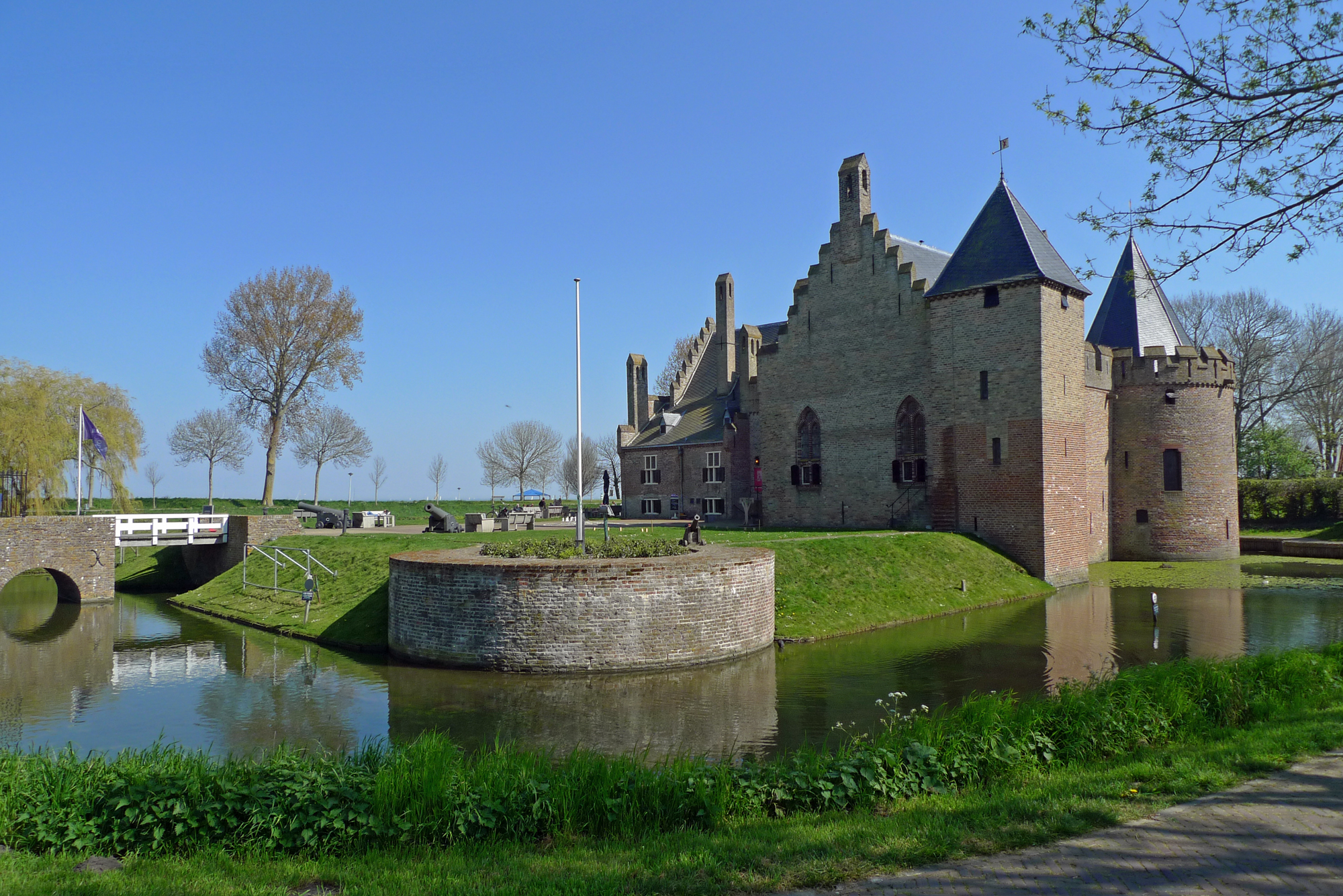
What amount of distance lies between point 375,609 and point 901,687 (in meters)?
12.3

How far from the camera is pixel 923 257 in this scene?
34281 mm

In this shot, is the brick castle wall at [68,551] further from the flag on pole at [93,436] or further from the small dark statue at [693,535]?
the small dark statue at [693,535]

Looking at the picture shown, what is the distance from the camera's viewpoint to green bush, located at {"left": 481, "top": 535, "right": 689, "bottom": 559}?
17469mm

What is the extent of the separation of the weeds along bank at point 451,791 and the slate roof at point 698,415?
112ft

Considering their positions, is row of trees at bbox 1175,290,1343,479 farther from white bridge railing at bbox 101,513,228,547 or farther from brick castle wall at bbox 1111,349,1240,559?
white bridge railing at bbox 101,513,228,547

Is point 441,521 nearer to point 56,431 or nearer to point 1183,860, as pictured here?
point 56,431

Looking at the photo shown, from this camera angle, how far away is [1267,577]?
2714 cm

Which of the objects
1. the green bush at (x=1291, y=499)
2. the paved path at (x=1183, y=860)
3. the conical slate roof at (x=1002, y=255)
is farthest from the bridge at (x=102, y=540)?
the green bush at (x=1291, y=499)

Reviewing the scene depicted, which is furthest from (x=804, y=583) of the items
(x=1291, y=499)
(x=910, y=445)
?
(x=1291, y=499)

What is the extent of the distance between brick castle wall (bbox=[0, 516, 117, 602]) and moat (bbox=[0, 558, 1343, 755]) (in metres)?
3.91

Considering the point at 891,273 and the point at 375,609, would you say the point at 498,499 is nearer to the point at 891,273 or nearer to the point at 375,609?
the point at 891,273

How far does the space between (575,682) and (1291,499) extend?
43319mm

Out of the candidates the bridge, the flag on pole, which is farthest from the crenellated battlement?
the flag on pole

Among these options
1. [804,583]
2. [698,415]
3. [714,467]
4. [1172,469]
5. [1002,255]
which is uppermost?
[1002,255]
